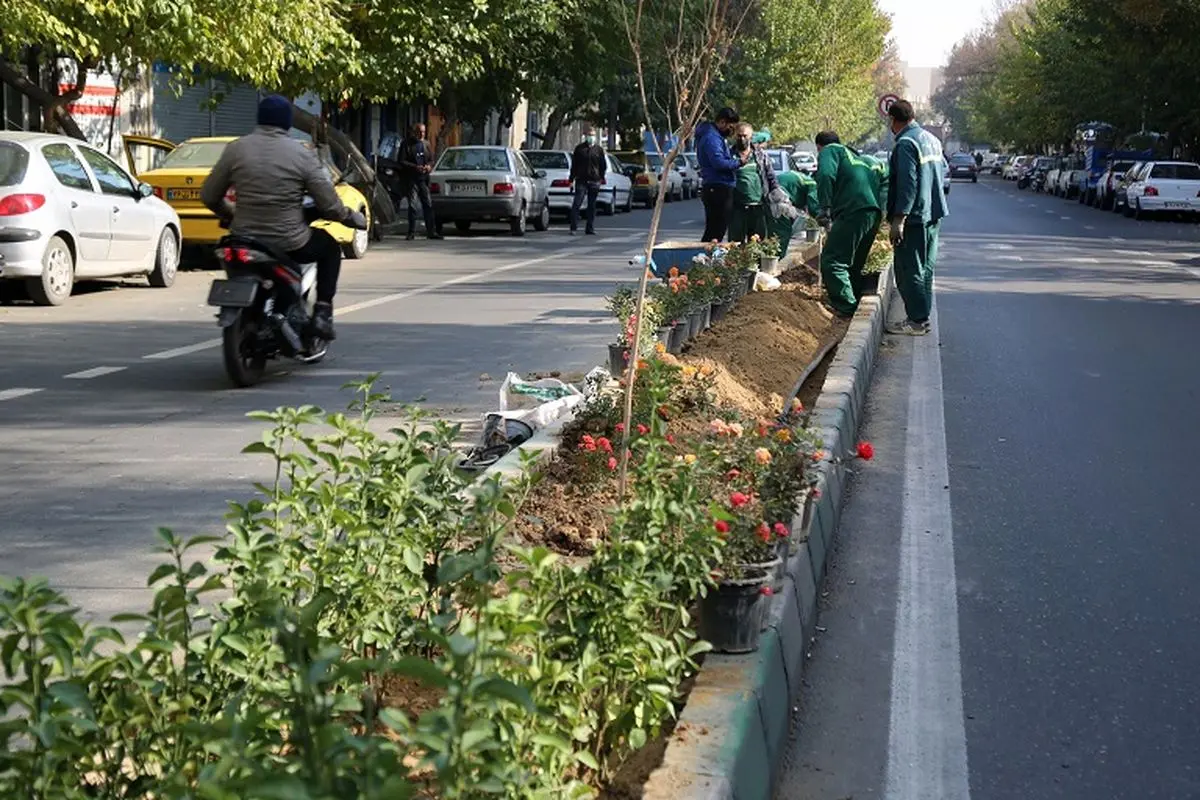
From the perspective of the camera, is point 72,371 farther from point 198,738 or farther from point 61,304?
point 198,738

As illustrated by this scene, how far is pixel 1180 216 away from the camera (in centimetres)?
5038

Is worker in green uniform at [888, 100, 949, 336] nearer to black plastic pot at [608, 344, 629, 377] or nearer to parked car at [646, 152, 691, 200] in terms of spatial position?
black plastic pot at [608, 344, 629, 377]

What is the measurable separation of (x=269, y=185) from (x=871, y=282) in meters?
6.89

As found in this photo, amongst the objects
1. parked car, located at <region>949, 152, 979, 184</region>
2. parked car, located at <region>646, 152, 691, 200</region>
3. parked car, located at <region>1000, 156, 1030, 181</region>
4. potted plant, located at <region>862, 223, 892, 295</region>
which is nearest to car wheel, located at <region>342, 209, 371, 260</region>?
potted plant, located at <region>862, 223, 892, 295</region>

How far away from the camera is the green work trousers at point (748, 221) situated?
19297 mm

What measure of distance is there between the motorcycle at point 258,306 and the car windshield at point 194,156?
36.9ft

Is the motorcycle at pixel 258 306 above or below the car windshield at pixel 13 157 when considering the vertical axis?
below

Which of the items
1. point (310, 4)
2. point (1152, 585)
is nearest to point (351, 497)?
point (1152, 585)

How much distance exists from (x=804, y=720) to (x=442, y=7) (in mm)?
25360

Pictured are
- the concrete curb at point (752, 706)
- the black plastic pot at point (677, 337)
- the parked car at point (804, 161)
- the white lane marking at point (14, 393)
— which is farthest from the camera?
the parked car at point (804, 161)

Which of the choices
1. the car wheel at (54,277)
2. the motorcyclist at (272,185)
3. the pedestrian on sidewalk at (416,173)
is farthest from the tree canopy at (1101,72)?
the motorcyclist at (272,185)

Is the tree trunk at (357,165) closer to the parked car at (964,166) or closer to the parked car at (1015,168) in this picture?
the parked car at (1015,168)

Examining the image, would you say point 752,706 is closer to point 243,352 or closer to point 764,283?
point 243,352

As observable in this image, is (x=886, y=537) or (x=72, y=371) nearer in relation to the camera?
(x=886, y=537)
